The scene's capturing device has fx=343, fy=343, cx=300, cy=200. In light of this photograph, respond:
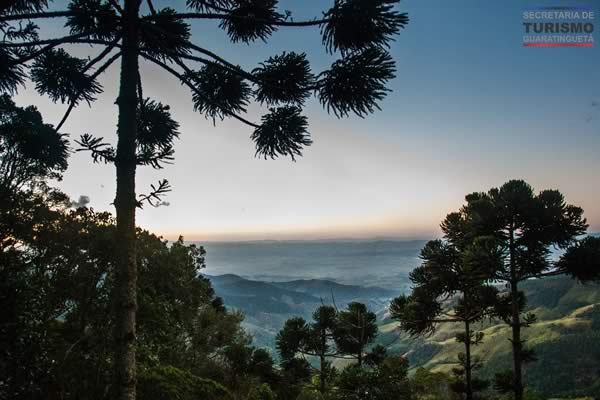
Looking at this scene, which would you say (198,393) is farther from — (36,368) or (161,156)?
(161,156)

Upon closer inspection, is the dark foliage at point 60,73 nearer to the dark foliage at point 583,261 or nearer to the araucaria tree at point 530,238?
the araucaria tree at point 530,238

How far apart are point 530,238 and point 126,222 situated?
12889 millimetres

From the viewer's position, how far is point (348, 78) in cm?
446

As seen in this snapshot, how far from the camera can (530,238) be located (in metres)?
12.0

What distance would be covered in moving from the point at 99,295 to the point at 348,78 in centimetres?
1341

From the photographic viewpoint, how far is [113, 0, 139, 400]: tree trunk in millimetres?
3863

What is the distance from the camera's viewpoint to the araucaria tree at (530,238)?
11312 mm

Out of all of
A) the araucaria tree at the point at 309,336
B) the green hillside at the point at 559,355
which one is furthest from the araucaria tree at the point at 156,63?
the green hillside at the point at 559,355

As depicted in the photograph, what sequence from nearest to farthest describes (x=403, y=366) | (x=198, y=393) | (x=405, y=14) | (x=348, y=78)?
(x=405, y=14) → (x=348, y=78) → (x=403, y=366) → (x=198, y=393)

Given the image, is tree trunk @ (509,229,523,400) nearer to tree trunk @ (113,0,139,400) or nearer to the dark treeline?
the dark treeline

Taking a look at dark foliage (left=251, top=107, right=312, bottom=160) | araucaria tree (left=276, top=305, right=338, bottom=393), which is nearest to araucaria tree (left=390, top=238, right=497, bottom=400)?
araucaria tree (left=276, top=305, right=338, bottom=393)

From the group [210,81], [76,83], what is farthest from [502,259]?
[76,83]

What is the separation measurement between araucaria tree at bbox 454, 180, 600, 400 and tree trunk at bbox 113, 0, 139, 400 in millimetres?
10993

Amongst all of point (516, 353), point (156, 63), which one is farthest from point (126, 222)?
point (516, 353)
